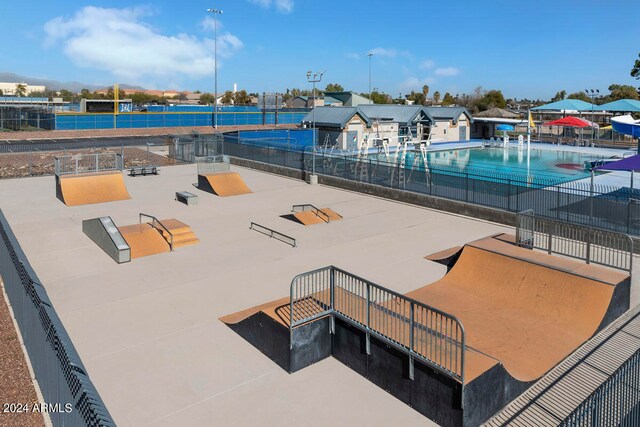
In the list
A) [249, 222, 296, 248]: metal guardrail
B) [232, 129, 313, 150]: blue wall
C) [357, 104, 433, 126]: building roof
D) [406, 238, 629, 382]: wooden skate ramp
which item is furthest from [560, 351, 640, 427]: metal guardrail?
[357, 104, 433, 126]: building roof

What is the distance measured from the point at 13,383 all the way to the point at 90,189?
17.4m

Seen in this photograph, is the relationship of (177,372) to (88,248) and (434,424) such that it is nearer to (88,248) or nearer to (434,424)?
(434,424)

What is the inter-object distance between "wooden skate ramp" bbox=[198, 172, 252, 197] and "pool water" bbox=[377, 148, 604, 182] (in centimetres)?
1578

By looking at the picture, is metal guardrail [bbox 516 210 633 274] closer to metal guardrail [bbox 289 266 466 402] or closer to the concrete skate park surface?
the concrete skate park surface

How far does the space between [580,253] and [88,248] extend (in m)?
15.9

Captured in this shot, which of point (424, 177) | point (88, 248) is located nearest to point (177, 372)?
point (88, 248)

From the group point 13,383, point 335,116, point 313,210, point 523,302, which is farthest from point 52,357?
point 335,116

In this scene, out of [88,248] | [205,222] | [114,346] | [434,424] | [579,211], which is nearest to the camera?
[434,424]

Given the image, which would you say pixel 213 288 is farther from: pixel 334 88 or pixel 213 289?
pixel 334 88

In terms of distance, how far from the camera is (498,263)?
1298cm

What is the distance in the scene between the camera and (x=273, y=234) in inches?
740

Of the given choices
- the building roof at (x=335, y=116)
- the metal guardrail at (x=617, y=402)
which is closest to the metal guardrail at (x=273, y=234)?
the metal guardrail at (x=617, y=402)

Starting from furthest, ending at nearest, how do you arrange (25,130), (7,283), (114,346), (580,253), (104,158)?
(25,130) < (104,158) < (580,253) < (7,283) < (114,346)

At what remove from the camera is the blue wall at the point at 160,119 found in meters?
62.9
